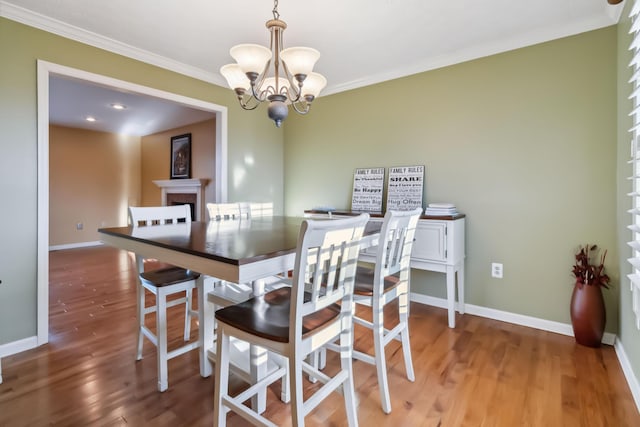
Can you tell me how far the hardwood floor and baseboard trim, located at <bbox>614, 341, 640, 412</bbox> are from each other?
3 centimetres

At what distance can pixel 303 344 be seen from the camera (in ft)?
3.78

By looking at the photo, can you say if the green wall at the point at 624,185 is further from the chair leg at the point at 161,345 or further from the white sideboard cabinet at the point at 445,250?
the chair leg at the point at 161,345

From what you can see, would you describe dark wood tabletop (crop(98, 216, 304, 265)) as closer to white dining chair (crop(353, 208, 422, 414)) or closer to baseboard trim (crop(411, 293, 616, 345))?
white dining chair (crop(353, 208, 422, 414))

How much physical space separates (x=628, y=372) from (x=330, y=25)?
2.86 m

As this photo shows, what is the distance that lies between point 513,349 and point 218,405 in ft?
6.40

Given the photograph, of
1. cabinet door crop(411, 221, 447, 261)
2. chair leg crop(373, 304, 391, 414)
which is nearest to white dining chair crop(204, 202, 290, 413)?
chair leg crop(373, 304, 391, 414)

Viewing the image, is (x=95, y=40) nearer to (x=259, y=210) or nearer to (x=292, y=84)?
(x=292, y=84)

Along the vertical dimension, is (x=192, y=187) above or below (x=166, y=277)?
above

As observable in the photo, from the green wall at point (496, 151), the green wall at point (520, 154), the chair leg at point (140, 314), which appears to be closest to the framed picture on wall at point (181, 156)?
the green wall at point (496, 151)

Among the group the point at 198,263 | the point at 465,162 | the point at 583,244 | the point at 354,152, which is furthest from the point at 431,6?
the point at 198,263

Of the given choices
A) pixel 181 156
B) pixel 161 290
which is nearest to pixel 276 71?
pixel 161 290

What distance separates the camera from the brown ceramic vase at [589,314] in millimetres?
2098

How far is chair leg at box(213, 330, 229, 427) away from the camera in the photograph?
47.9 inches

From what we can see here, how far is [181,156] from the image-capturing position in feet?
19.4
